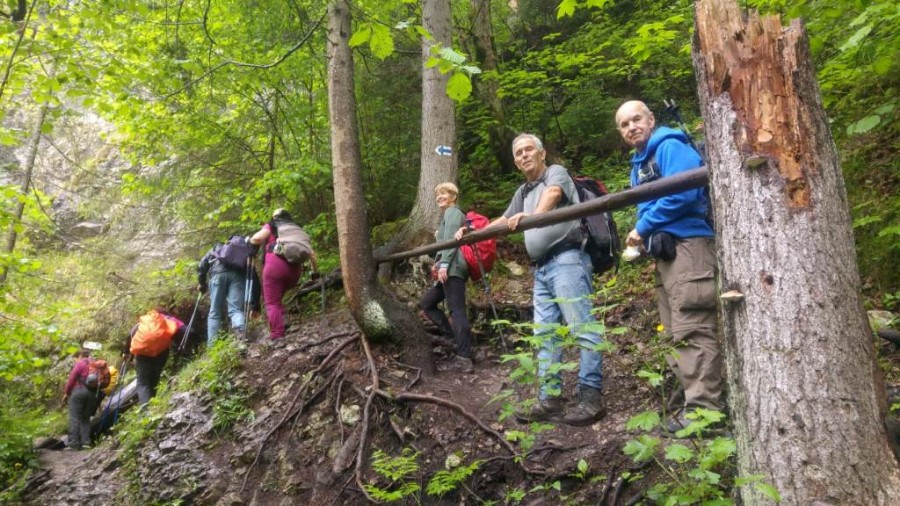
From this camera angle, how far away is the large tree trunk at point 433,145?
7633mm

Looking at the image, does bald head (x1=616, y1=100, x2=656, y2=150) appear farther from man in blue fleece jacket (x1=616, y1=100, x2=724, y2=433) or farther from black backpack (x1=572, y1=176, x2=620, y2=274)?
black backpack (x1=572, y1=176, x2=620, y2=274)

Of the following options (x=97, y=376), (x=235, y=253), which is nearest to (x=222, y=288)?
(x=235, y=253)

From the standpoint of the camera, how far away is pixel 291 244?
7.32 meters

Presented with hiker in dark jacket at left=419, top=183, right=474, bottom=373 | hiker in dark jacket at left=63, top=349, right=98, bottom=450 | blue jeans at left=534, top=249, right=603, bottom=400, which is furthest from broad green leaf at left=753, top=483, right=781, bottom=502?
hiker in dark jacket at left=63, top=349, right=98, bottom=450

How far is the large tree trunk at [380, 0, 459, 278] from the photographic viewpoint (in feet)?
25.0

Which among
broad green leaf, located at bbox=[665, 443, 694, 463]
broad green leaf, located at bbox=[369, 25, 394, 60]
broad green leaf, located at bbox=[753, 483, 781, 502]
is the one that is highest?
broad green leaf, located at bbox=[369, 25, 394, 60]

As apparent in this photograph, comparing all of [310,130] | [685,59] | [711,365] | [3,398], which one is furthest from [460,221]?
[3,398]

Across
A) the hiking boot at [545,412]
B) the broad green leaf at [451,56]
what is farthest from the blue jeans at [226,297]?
the broad green leaf at [451,56]

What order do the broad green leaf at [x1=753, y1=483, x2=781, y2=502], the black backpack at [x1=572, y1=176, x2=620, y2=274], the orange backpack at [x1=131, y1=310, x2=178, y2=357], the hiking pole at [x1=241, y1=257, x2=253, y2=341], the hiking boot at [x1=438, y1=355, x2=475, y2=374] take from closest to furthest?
the broad green leaf at [x1=753, y1=483, x2=781, y2=502], the black backpack at [x1=572, y1=176, x2=620, y2=274], the hiking boot at [x1=438, y1=355, x2=475, y2=374], the hiking pole at [x1=241, y1=257, x2=253, y2=341], the orange backpack at [x1=131, y1=310, x2=178, y2=357]

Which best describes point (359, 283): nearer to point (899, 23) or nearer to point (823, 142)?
point (823, 142)

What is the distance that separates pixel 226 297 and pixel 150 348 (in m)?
1.55

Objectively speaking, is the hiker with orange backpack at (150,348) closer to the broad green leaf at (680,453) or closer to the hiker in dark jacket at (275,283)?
the hiker in dark jacket at (275,283)

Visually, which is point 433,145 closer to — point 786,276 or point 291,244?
point 291,244

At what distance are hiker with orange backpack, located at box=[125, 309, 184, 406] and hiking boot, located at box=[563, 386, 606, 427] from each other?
700 cm
